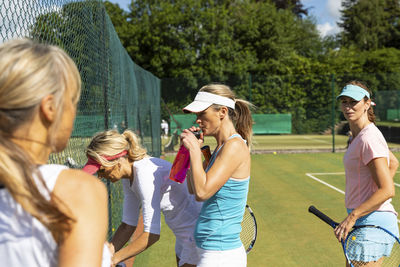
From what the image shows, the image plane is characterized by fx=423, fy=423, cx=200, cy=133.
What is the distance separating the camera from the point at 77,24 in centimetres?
323

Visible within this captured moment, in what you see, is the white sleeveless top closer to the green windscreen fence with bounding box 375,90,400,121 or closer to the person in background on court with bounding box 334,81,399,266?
the person in background on court with bounding box 334,81,399,266

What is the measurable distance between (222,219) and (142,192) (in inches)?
18.3

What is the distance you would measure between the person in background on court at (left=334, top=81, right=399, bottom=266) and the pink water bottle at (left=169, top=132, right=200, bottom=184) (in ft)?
3.54

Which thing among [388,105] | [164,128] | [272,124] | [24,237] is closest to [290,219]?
[24,237]

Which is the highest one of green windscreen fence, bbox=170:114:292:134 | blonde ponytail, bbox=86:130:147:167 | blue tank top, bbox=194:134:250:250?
blonde ponytail, bbox=86:130:147:167

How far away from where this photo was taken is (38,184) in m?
0.95

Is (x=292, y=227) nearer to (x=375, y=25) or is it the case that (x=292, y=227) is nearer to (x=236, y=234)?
(x=236, y=234)

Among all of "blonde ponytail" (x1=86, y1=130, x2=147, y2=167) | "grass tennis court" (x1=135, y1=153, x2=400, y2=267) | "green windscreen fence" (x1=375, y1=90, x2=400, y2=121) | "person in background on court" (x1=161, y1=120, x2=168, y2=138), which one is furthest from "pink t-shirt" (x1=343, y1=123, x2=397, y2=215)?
"green windscreen fence" (x1=375, y1=90, x2=400, y2=121)

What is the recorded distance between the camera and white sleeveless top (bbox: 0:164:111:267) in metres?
0.95

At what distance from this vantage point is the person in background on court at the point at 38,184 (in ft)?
3.05

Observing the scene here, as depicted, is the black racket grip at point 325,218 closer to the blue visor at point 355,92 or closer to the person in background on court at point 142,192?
the blue visor at point 355,92

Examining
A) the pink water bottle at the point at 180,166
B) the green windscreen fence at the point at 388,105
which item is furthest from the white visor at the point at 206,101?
the green windscreen fence at the point at 388,105

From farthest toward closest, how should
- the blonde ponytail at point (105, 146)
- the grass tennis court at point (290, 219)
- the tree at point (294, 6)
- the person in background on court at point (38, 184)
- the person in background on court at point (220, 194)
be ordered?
the tree at point (294, 6) < the grass tennis court at point (290, 219) < the blonde ponytail at point (105, 146) < the person in background on court at point (220, 194) < the person in background on court at point (38, 184)

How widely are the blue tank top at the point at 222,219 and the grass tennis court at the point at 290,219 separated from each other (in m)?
2.14
